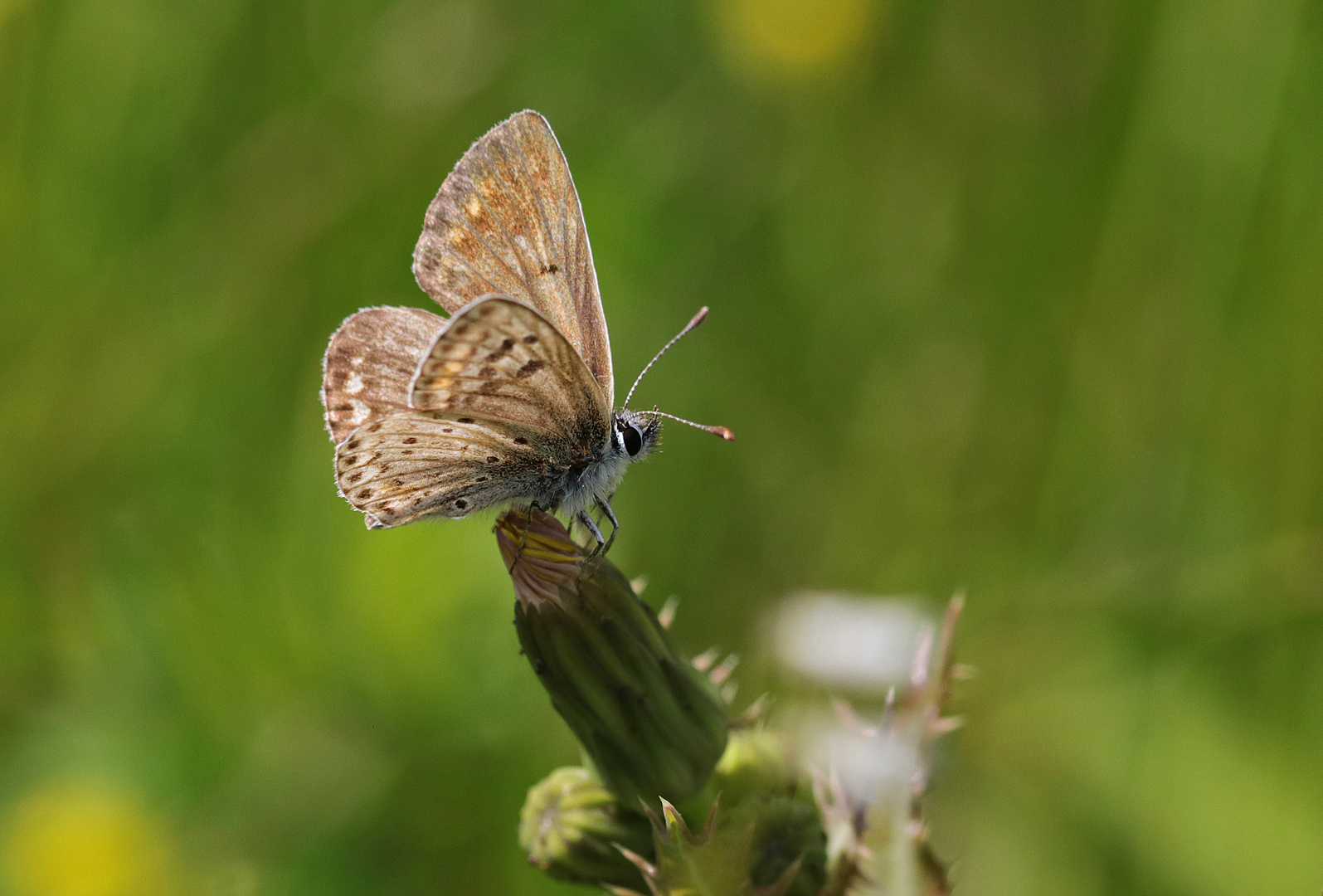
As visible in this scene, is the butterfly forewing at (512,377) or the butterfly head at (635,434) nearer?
the butterfly forewing at (512,377)

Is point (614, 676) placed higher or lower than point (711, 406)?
higher

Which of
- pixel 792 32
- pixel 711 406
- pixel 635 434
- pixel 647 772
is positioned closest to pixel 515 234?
pixel 635 434

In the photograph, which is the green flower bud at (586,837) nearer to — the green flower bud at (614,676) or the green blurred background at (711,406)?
the green flower bud at (614,676)

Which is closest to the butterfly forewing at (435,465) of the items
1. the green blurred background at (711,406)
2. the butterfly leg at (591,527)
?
the butterfly leg at (591,527)

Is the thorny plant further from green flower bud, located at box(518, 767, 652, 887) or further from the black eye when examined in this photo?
the black eye

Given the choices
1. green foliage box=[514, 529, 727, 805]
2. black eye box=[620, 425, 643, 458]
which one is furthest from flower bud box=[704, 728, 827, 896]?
black eye box=[620, 425, 643, 458]

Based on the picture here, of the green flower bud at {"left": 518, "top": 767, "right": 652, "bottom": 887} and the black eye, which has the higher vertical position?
the black eye

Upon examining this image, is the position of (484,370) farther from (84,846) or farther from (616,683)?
(84,846)
